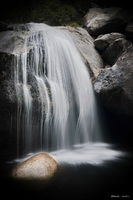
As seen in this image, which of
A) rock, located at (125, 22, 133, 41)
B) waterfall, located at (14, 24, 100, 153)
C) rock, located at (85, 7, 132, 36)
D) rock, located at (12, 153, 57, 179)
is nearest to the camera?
rock, located at (12, 153, 57, 179)

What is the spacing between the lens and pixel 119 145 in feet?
25.1

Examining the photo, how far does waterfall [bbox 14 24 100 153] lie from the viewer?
20.8 feet

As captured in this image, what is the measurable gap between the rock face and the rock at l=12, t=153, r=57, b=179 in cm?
535

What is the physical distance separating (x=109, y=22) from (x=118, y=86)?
4.30 metres

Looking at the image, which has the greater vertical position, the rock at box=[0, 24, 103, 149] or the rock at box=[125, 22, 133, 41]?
the rock at box=[125, 22, 133, 41]

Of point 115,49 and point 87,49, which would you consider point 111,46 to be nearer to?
point 115,49

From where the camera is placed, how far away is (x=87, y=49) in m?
9.30

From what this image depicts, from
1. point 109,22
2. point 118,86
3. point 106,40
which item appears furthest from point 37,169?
point 109,22

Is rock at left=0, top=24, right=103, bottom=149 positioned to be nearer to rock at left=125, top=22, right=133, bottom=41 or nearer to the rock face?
the rock face

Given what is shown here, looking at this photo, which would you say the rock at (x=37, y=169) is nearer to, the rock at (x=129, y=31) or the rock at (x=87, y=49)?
the rock at (x=87, y=49)

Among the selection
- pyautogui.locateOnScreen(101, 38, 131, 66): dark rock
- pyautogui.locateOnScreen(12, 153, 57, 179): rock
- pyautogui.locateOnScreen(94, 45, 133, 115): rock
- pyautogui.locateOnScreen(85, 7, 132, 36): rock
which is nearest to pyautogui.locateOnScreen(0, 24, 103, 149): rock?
pyautogui.locateOnScreen(101, 38, 131, 66): dark rock

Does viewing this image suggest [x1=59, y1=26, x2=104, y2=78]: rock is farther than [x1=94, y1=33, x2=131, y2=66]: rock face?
No

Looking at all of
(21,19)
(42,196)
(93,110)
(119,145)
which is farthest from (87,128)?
(21,19)

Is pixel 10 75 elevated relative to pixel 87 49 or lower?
lower
